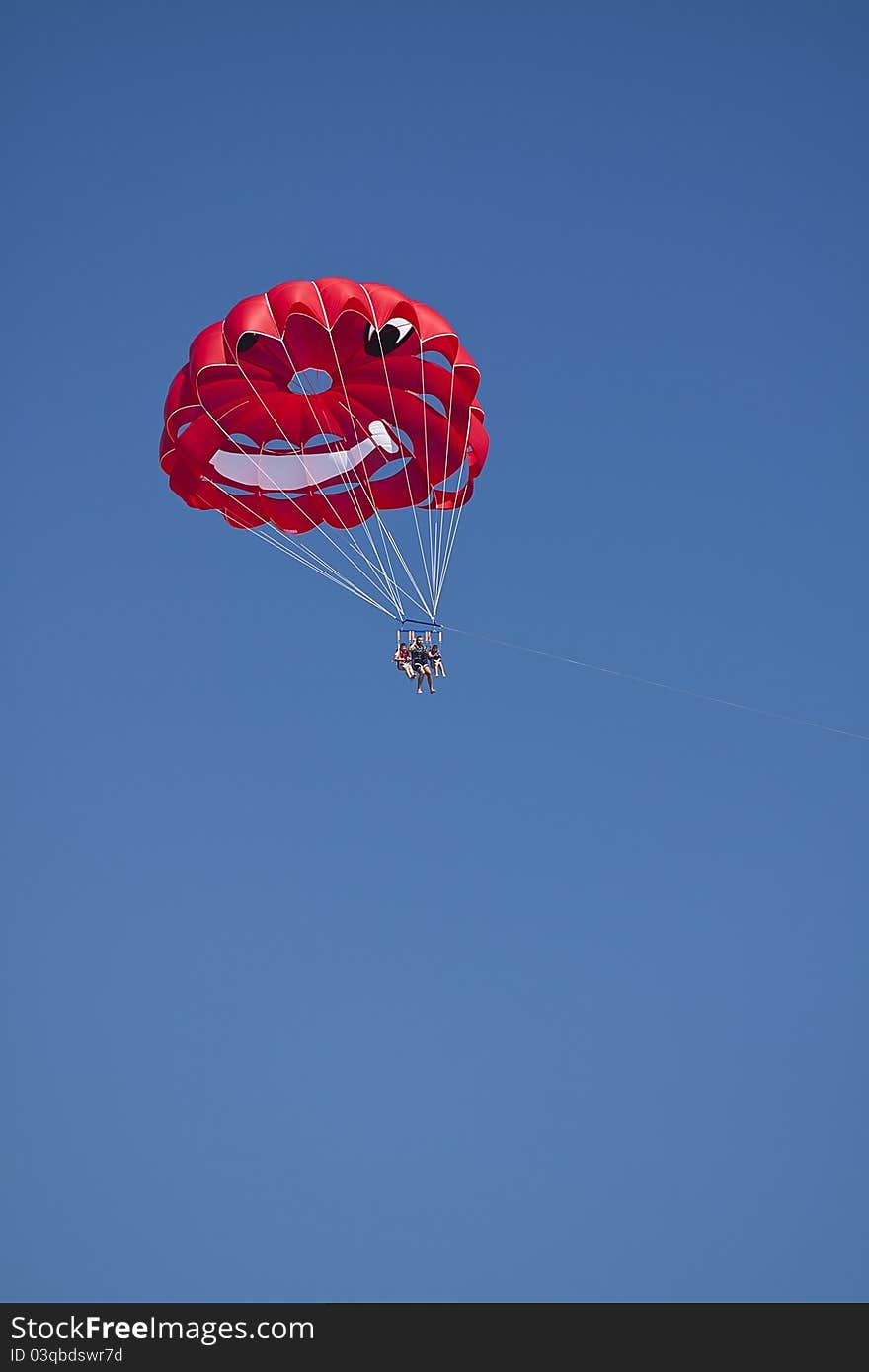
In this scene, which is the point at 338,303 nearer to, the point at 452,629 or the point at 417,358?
the point at 417,358

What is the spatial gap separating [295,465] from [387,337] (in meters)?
3.09

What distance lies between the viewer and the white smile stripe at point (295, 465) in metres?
36.9

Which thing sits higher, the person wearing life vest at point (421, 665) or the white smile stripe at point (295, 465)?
the white smile stripe at point (295, 465)

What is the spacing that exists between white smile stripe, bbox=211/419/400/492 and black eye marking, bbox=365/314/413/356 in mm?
1548

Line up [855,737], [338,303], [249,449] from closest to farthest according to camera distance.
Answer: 1. [855,737]
2. [338,303]
3. [249,449]

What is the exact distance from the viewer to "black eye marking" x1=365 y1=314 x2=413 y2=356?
115 ft

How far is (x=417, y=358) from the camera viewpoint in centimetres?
3562

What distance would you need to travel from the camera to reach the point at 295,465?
37.7 metres

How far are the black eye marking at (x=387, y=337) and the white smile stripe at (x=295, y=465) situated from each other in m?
1.55

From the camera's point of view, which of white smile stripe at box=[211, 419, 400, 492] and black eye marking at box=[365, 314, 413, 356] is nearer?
black eye marking at box=[365, 314, 413, 356]

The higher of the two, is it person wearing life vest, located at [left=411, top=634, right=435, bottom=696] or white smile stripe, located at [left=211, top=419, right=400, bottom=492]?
white smile stripe, located at [left=211, top=419, right=400, bottom=492]

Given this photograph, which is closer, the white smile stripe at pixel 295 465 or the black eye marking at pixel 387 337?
the black eye marking at pixel 387 337
